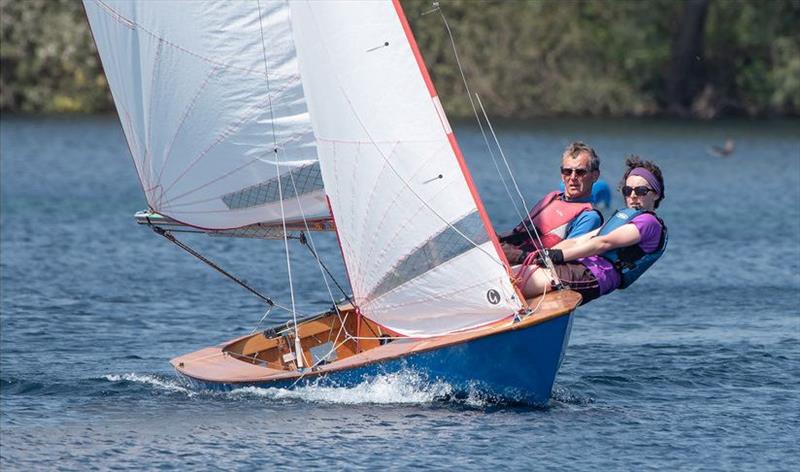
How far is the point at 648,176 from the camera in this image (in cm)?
1262

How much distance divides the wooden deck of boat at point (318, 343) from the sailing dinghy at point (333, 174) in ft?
0.06

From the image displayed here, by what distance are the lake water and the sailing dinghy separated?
454 millimetres

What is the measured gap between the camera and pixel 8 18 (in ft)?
168

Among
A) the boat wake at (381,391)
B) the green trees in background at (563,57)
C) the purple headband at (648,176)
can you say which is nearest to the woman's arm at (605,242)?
the purple headband at (648,176)

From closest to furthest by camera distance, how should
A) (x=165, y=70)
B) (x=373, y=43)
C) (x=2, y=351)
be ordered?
(x=373, y=43) < (x=165, y=70) < (x=2, y=351)

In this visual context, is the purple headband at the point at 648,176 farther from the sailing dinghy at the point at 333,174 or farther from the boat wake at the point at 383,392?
the boat wake at the point at 383,392

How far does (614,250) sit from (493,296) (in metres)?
1.08

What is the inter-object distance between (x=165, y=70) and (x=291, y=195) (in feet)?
4.97

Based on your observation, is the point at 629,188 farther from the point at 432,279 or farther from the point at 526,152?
the point at 526,152

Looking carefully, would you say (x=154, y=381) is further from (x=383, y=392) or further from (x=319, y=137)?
(x=319, y=137)

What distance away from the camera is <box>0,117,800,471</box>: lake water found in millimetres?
11602

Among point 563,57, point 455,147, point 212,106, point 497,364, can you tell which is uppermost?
point 563,57

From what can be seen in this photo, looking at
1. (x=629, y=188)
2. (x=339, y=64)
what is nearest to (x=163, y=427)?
(x=339, y=64)

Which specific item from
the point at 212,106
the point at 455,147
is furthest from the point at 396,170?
the point at 212,106
